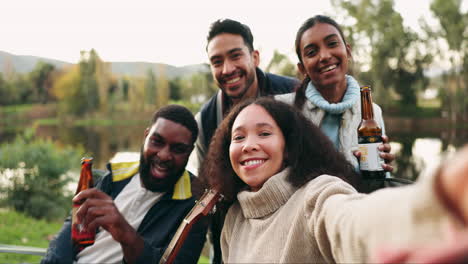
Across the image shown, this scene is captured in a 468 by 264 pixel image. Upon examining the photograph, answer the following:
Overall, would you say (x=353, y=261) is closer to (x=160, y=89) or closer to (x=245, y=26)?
(x=245, y=26)

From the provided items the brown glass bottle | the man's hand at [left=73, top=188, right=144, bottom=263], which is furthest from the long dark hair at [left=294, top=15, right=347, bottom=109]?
the man's hand at [left=73, top=188, right=144, bottom=263]

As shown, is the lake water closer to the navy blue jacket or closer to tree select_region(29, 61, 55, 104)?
the navy blue jacket

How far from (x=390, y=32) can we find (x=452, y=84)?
603 cm

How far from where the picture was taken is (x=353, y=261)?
1064 mm

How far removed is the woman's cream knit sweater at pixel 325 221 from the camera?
67 centimetres

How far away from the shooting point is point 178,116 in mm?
3055

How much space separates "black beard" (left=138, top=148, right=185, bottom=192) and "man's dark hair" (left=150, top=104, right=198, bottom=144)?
0.33 metres

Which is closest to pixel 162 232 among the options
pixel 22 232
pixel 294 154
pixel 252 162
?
pixel 252 162

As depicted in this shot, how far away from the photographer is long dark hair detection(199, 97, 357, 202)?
2008 millimetres

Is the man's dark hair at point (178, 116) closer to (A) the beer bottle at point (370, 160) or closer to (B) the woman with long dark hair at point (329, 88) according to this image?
(B) the woman with long dark hair at point (329, 88)

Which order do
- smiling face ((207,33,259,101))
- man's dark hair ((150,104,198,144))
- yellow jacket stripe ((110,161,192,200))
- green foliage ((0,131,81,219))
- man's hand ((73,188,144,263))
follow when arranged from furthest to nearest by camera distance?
green foliage ((0,131,81,219))
smiling face ((207,33,259,101))
man's dark hair ((150,104,198,144))
yellow jacket stripe ((110,161,192,200))
man's hand ((73,188,144,263))

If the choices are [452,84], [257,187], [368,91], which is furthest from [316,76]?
[452,84]

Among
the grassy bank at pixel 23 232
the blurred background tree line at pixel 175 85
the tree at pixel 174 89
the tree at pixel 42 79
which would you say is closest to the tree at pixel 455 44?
the blurred background tree line at pixel 175 85

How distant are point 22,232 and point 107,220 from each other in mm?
4396
